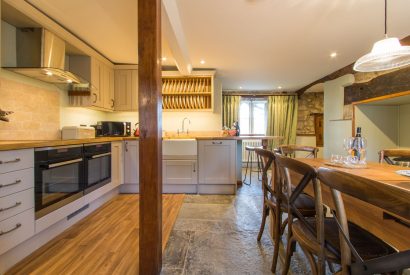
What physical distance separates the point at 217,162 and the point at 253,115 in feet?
11.1

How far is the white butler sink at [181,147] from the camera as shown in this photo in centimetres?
334

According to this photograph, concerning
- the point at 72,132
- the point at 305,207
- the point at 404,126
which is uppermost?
the point at 404,126

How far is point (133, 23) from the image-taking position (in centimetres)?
238

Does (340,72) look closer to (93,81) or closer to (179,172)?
(179,172)

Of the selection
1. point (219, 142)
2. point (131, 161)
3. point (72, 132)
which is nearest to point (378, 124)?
point (219, 142)

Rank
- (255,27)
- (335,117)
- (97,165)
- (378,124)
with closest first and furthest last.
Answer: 1. (255,27)
2. (97,165)
3. (378,124)
4. (335,117)

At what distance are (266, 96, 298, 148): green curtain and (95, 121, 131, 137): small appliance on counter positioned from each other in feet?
13.3

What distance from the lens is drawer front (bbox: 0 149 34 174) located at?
4.74 ft

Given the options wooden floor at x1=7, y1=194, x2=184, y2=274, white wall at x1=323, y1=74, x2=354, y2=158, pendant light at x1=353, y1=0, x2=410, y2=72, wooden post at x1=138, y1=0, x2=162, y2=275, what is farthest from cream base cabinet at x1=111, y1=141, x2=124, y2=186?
white wall at x1=323, y1=74, x2=354, y2=158

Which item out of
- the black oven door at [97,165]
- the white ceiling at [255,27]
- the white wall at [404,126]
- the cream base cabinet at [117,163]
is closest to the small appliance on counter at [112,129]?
the cream base cabinet at [117,163]

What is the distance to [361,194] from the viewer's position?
0.57 m

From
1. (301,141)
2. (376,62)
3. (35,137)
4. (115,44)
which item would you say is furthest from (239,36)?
(301,141)

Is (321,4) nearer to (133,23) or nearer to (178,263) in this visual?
(133,23)

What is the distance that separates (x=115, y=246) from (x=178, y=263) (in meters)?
0.63
